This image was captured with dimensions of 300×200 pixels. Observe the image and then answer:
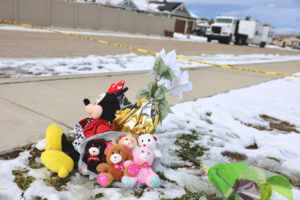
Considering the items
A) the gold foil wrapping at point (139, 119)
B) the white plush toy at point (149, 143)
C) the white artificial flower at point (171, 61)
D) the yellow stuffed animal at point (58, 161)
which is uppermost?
the white artificial flower at point (171, 61)

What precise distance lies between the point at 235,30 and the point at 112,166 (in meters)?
32.5

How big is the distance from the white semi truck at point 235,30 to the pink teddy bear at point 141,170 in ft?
98.6

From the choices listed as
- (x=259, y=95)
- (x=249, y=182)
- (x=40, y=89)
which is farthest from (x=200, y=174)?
(x=259, y=95)

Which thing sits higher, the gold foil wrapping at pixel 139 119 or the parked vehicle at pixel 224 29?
the parked vehicle at pixel 224 29

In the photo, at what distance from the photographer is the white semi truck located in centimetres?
3033

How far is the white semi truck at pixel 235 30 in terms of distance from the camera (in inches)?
1194

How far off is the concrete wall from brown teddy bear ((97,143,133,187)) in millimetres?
22280

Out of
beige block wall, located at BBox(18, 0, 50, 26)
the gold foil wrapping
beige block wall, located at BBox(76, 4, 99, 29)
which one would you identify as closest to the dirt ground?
the gold foil wrapping

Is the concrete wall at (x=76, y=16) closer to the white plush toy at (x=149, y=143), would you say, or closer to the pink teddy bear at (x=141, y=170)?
the white plush toy at (x=149, y=143)

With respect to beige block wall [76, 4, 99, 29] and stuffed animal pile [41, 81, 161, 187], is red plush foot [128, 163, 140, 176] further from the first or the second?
beige block wall [76, 4, 99, 29]

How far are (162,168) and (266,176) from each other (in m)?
0.81

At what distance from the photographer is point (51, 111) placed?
10.7 ft

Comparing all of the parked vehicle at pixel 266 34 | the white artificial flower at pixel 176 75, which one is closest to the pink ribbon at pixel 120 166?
the white artificial flower at pixel 176 75

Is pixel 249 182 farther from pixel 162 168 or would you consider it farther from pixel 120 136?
pixel 120 136
